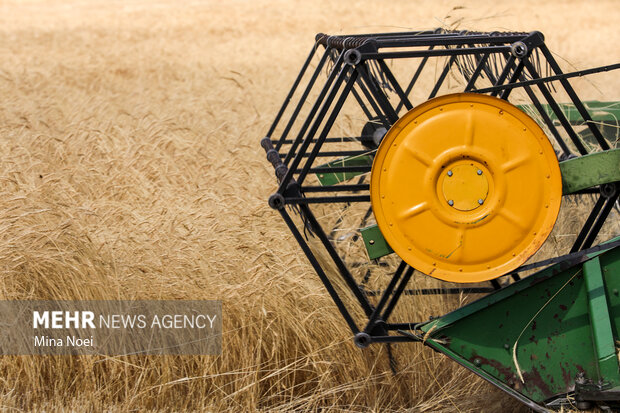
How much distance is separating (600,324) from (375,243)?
3.26 feet

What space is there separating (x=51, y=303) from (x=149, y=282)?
1.93 ft

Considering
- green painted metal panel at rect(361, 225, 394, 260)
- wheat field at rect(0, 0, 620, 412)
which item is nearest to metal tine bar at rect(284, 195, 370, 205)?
green painted metal panel at rect(361, 225, 394, 260)

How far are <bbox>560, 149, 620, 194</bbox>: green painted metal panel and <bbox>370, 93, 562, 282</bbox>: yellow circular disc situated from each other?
18cm

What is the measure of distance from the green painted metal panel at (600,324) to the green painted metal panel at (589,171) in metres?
0.32

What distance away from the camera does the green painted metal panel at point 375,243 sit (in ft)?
10.5

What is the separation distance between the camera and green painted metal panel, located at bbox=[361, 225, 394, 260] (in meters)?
3.21

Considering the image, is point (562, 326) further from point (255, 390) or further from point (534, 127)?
point (255, 390)

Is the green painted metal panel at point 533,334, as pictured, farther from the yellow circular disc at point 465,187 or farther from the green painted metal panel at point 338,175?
the green painted metal panel at point 338,175

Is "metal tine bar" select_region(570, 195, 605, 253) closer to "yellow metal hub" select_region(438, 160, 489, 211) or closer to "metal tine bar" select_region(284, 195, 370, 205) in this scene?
"yellow metal hub" select_region(438, 160, 489, 211)

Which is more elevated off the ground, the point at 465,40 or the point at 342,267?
the point at 465,40

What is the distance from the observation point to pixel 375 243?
321 centimetres

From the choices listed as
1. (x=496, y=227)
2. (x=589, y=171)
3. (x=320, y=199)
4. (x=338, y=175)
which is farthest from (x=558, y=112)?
(x=338, y=175)

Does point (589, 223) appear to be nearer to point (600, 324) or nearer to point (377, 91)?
point (600, 324)

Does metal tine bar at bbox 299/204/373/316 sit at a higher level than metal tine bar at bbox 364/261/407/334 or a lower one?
higher
